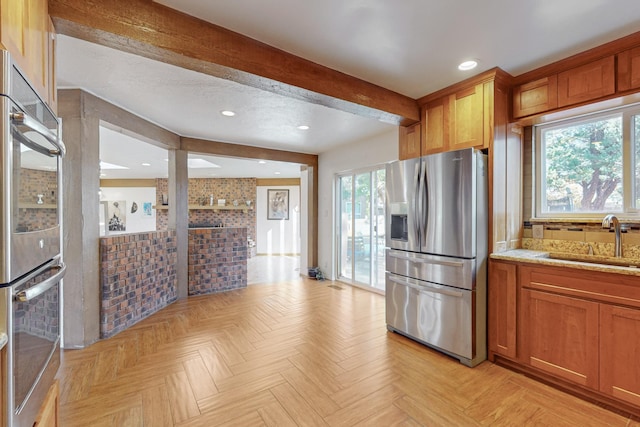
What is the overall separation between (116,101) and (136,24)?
5.89ft

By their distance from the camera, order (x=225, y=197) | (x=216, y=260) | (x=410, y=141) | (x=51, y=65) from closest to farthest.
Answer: (x=51, y=65)
(x=410, y=141)
(x=216, y=260)
(x=225, y=197)

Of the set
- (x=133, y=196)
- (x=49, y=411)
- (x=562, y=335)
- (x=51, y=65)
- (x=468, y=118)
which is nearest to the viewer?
(x=49, y=411)

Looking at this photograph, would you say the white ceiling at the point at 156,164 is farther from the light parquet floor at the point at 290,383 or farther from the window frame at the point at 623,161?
the window frame at the point at 623,161

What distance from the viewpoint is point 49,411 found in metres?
1.17

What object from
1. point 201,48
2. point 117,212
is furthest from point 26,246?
point 117,212

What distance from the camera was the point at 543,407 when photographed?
1.83 meters

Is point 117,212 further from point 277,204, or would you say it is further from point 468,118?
point 468,118

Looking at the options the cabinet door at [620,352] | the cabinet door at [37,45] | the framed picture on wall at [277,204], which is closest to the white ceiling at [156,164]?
the framed picture on wall at [277,204]

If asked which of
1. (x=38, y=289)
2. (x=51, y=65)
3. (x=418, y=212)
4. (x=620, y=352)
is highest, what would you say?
(x=51, y=65)

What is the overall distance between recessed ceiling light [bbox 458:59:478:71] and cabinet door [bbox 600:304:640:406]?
193 centimetres

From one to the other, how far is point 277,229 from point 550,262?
7324mm

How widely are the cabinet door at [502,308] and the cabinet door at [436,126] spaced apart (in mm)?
1184

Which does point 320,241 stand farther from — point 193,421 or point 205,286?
point 193,421

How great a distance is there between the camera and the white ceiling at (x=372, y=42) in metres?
1.61
